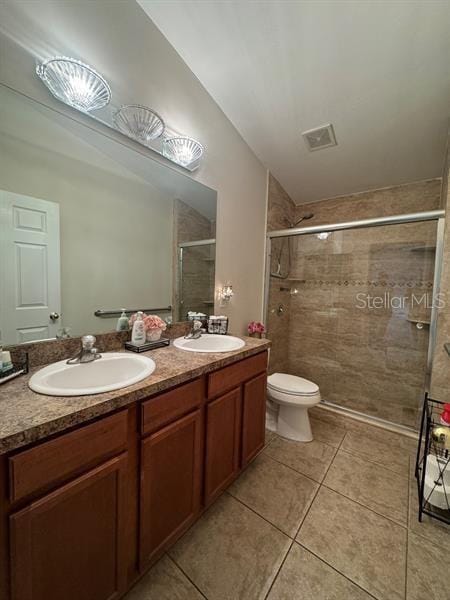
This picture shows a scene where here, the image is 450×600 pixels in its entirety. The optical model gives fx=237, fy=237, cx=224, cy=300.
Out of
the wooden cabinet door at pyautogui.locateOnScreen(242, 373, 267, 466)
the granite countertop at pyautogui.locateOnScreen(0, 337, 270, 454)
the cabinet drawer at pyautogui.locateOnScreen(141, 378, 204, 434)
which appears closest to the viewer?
the granite countertop at pyautogui.locateOnScreen(0, 337, 270, 454)

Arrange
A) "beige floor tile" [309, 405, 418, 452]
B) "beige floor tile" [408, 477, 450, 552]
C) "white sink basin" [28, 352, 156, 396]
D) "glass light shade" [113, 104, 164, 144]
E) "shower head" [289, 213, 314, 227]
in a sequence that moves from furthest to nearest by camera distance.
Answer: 1. "shower head" [289, 213, 314, 227]
2. "beige floor tile" [309, 405, 418, 452]
3. "glass light shade" [113, 104, 164, 144]
4. "beige floor tile" [408, 477, 450, 552]
5. "white sink basin" [28, 352, 156, 396]

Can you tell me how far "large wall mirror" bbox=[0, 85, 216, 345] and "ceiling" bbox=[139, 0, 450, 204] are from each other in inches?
30.3

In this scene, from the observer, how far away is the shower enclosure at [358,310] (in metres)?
2.22

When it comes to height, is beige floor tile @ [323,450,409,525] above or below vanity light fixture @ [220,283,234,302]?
below

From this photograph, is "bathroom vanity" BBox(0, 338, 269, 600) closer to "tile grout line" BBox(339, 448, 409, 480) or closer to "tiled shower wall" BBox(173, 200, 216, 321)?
"tiled shower wall" BBox(173, 200, 216, 321)

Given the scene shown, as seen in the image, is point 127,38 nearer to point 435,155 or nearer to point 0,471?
point 0,471

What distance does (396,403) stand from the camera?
2291 mm

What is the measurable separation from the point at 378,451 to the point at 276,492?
96cm

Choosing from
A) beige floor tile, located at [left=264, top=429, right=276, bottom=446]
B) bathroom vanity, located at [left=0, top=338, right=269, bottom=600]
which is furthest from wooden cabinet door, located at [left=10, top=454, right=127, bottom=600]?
beige floor tile, located at [left=264, top=429, right=276, bottom=446]

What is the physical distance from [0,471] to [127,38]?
199cm

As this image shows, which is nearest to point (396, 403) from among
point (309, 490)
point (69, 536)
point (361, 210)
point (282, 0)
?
point (309, 490)

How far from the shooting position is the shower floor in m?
0.99

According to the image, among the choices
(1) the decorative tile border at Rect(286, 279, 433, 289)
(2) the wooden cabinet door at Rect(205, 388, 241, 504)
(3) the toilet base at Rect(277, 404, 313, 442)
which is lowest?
(3) the toilet base at Rect(277, 404, 313, 442)

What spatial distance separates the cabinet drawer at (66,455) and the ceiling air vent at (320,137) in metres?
2.29
